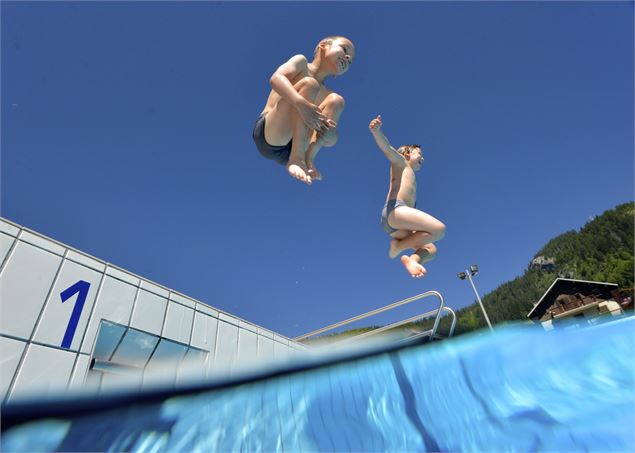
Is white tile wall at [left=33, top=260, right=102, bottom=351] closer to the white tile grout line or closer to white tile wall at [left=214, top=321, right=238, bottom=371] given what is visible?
the white tile grout line

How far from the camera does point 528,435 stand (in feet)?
6.30

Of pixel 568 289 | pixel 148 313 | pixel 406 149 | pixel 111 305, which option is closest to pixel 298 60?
pixel 406 149

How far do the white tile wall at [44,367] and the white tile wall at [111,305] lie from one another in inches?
14.9

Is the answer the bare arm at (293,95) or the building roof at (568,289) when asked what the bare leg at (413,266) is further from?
the building roof at (568,289)

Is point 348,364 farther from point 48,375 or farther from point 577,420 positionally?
point 48,375

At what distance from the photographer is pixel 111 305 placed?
21.9 feet

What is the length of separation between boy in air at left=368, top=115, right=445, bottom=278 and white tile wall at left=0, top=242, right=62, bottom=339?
5.72 metres

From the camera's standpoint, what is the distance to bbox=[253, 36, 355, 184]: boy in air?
9.05 ft

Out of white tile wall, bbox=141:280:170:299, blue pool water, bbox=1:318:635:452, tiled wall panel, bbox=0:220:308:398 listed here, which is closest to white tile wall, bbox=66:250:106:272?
tiled wall panel, bbox=0:220:308:398

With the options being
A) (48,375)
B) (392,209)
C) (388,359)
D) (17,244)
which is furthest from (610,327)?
(17,244)

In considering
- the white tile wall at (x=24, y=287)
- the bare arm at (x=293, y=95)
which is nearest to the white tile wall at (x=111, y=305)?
the white tile wall at (x=24, y=287)

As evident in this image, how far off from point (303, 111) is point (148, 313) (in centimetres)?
659

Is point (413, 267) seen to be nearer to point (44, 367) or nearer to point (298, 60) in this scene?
point (298, 60)

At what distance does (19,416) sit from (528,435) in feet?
11.6
